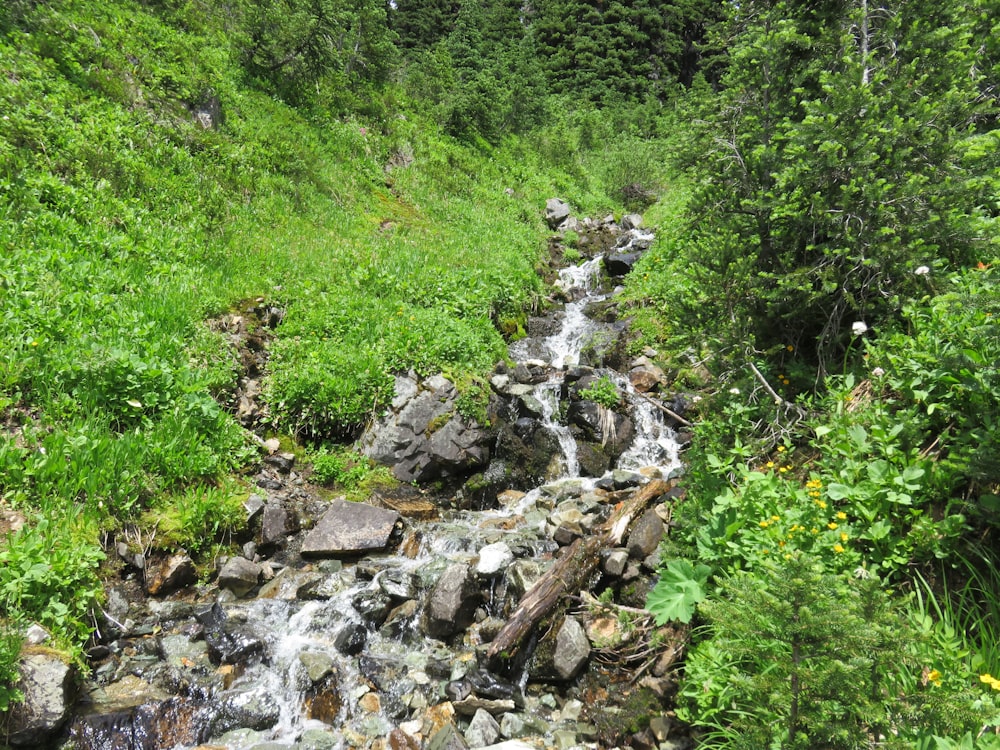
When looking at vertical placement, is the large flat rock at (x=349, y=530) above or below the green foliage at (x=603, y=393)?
above

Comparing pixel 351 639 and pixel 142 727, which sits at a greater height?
pixel 142 727

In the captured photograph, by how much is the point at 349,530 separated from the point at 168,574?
2.11 metres

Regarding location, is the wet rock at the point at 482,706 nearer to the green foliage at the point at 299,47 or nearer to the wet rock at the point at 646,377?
the wet rock at the point at 646,377

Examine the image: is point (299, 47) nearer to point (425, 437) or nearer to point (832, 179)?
point (425, 437)

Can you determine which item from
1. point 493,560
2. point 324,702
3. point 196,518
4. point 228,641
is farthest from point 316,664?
point 196,518

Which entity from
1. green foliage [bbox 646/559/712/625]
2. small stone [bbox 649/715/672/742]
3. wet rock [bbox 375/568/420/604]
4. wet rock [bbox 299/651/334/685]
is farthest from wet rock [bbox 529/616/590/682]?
wet rock [bbox 299/651/334/685]

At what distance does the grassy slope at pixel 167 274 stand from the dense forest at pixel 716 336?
53 mm

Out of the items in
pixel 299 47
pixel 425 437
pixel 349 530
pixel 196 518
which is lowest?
pixel 349 530

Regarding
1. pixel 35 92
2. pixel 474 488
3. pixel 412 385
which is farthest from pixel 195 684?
pixel 35 92

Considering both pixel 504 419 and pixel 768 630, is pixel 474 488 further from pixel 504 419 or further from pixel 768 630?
pixel 768 630

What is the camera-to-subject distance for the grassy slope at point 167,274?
567 centimetres

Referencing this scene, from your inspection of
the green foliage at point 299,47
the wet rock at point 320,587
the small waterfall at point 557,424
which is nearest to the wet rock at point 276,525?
the wet rock at point 320,587

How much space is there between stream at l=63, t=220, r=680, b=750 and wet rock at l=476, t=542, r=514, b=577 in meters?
0.02

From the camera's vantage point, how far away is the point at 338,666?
5254 mm
